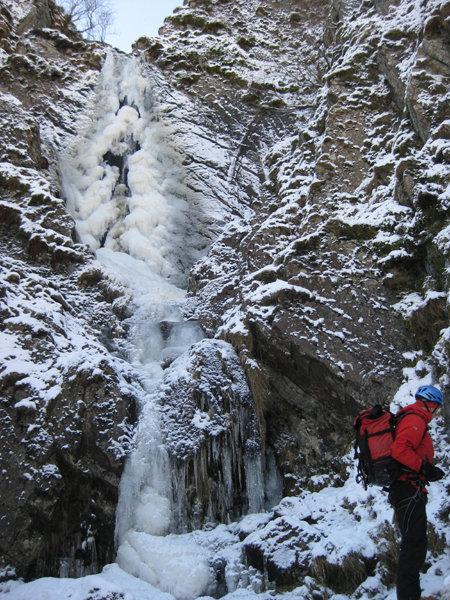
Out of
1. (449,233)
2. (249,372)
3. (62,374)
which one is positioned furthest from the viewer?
(249,372)

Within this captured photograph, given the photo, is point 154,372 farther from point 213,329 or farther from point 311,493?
point 311,493

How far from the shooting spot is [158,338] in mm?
9844

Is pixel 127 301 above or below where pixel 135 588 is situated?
above

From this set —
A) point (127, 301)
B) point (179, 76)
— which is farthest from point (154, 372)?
point (179, 76)

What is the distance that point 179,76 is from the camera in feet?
53.3

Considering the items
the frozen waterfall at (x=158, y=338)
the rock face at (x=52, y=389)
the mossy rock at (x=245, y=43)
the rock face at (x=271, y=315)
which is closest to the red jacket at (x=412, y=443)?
the rock face at (x=271, y=315)

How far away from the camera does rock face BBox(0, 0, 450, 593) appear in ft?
21.6

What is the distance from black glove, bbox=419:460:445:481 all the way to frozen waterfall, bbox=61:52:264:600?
11.7ft

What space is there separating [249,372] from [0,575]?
450 centimetres

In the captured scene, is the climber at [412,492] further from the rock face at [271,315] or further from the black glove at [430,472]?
the rock face at [271,315]

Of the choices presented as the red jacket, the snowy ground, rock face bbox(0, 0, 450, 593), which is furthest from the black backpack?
rock face bbox(0, 0, 450, 593)

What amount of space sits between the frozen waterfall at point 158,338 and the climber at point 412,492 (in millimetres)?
3183

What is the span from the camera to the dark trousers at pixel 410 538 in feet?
11.6

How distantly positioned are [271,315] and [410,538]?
16.4ft
